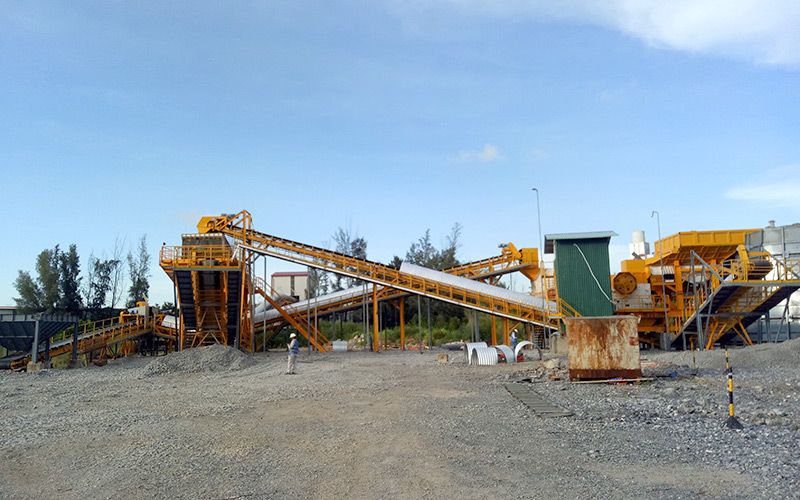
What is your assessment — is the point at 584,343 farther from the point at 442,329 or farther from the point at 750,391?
the point at 442,329

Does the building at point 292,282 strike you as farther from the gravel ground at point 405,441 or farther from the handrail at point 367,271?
the gravel ground at point 405,441

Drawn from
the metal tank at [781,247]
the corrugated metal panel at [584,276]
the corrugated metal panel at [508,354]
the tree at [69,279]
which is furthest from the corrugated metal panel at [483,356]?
the tree at [69,279]

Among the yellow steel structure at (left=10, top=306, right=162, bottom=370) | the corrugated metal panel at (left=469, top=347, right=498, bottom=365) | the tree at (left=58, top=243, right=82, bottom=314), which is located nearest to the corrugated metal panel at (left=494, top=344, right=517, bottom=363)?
the corrugated metal panel at (left=469, top=347, right=498, bottom=365)

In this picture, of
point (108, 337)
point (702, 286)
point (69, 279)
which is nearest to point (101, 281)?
point (69, 279)

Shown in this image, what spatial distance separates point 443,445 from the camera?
831 centimetres

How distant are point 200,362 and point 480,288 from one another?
44.7 feet

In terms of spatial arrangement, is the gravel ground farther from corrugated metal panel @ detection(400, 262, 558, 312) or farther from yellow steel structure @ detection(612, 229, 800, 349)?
corrugated metal panel @ detection(400, 262, 558, 312)

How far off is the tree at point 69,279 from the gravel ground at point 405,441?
126 feet

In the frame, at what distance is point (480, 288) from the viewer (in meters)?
29.9

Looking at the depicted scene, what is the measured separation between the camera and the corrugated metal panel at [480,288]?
2905 centimetres

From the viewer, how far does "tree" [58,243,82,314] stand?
5044 centimetres

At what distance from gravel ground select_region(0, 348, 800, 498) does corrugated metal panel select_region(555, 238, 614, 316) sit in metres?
11.2

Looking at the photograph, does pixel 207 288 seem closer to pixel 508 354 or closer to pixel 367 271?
pixel 367 271

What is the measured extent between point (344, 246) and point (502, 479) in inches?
2182
